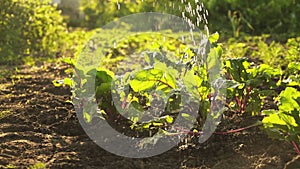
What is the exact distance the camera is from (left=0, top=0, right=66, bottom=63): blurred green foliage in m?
5.72

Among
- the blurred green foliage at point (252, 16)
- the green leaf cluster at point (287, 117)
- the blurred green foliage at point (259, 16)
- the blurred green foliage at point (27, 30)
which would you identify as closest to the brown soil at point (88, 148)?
the green leaf cluster at point (287, 117)

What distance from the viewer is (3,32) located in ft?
18.8

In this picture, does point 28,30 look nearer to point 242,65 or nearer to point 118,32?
point 118,32

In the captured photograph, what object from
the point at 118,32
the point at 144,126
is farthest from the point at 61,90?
the point at 118,32

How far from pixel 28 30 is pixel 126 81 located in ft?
9.62

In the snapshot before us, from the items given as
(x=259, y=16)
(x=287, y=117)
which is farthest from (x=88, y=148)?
(x=259, y=16)

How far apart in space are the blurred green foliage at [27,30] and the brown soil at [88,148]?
222cm

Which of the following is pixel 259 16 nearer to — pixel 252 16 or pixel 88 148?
pixel 252 16

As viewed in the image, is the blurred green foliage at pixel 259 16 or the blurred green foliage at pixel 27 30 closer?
the blurred green foliage at pixel 27 30

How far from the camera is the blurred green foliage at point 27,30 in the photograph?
18.8ft

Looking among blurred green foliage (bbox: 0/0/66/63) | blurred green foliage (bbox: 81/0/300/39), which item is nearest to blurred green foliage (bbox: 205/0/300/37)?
blurred green foliage (bbox: 81/0/300/39)

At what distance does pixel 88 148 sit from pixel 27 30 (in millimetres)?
3239

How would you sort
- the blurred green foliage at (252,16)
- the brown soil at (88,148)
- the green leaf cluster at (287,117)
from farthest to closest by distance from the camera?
the blurred green foliage at (252,16) → the brown soil at (88,148) → the green leaf cluster at (287,117)

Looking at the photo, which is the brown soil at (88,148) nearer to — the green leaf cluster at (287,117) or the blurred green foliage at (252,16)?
the green leaf cluster at (287,117)
